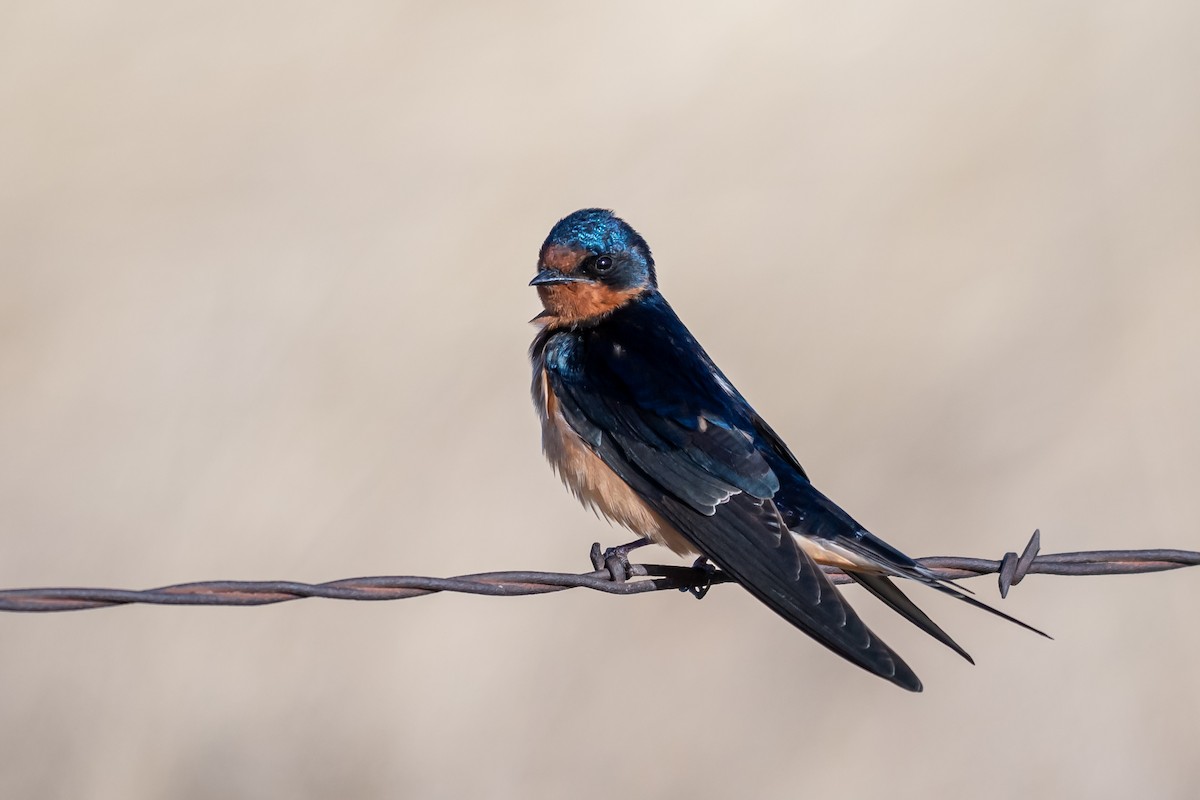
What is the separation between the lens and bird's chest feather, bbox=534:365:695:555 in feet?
10.3

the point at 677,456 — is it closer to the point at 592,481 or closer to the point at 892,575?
the point at 592,481

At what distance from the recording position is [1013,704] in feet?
14.7

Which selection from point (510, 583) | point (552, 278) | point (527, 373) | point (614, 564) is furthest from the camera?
point (527, 373)

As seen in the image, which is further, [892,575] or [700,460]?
[700,460]

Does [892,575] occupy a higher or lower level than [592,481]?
lower

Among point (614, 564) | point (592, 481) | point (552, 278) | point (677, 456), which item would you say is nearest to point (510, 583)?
point (614, 564)

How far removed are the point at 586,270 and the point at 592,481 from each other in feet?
2.33

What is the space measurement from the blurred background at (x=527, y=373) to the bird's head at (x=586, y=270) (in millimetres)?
1364

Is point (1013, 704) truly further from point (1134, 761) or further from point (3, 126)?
point (3, 126)

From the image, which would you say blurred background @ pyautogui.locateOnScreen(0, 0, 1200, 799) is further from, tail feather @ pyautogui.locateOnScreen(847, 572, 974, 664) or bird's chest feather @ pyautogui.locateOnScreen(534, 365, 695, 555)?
tail feather @ pyautogui.locateOnScreen(847, 572, 974, 664)

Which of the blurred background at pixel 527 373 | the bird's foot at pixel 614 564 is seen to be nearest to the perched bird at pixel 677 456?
the bird's foot at pixel 614 564

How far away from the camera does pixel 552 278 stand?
3576 millimetres

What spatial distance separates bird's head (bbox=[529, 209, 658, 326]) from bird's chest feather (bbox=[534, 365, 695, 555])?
1.09ft

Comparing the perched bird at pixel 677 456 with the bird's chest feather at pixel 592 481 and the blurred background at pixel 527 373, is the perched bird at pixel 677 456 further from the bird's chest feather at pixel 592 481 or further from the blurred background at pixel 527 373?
the blurred background at pixel 527 373
